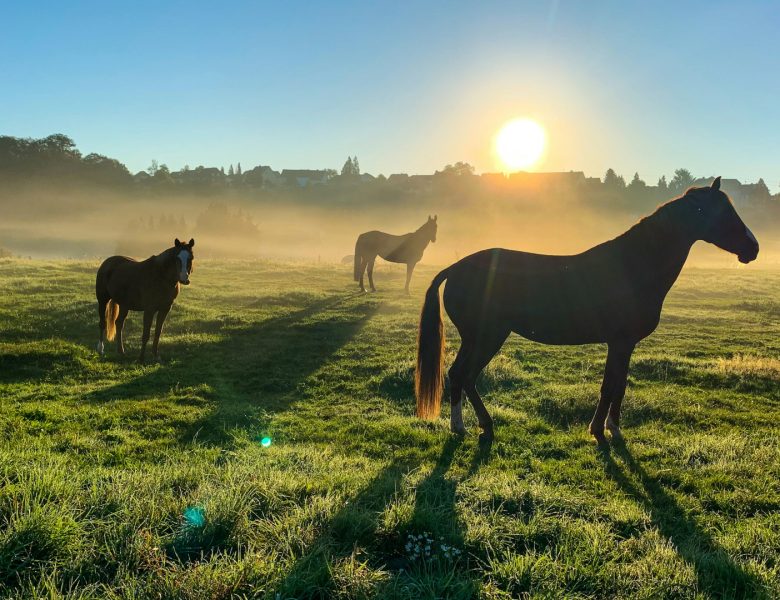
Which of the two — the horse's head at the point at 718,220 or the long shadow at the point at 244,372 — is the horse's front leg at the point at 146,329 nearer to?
the long shadow at the point at 244,372

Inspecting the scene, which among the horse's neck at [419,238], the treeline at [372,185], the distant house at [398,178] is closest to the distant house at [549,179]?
the treeline at [372,185]

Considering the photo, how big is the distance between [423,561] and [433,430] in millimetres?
3520

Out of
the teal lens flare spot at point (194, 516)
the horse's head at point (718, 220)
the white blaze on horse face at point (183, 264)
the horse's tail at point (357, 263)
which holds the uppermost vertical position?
the horse's head at point (718, 220)

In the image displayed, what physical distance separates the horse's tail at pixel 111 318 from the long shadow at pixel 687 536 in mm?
10995

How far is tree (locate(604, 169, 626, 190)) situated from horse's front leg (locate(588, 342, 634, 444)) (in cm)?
13930

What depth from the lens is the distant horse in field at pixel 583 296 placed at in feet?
19.5

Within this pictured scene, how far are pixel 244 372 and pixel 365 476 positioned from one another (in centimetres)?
616

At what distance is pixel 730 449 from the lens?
18.5ft

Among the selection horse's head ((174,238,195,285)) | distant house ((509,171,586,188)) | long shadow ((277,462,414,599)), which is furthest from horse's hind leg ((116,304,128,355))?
distant house ((509,171,586,188))

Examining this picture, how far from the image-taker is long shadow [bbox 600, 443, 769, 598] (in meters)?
3.07

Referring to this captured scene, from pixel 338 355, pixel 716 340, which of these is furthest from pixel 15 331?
pixel 716 340

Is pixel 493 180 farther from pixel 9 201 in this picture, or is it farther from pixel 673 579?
pixel 673 579

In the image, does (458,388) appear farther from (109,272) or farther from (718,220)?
(109,272)

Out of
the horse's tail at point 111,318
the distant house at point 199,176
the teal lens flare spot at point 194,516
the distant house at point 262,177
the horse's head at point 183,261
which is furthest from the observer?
the distant house at point 262,177
